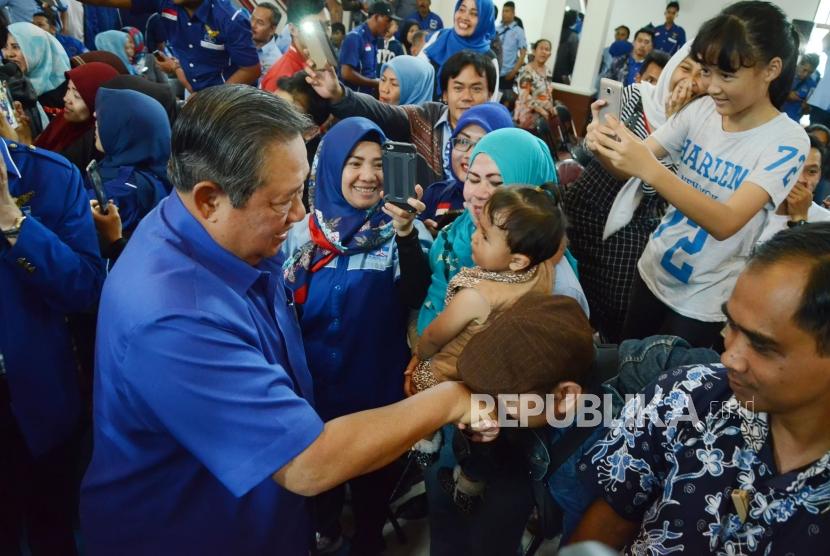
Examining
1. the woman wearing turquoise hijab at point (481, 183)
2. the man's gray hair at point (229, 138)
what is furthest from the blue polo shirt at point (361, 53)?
the man's gray hair at point (229, 138)

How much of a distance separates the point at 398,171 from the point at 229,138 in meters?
0.69

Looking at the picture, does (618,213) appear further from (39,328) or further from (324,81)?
(39,328)

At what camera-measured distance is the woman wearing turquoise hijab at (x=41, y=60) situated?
144 inches

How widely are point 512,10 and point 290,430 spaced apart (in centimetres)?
982

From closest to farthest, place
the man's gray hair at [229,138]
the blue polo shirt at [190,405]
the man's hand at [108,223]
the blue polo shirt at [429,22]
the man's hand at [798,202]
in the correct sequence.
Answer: the blue polo shirt at [190,405]
the man's gray hair at [229,138]
the man's hand at [108,223]
the man's hand at [798,202]
the blue polo shirt at [429,22]

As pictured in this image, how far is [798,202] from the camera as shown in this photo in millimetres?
2498

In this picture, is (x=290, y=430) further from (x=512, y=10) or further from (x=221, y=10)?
(x=512, y=10)

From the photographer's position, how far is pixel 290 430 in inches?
38.1

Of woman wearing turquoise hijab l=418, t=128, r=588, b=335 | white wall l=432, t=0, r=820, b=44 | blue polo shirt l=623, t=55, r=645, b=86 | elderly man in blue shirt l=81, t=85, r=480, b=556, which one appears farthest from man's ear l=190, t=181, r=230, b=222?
white wall l=432, t=0, r=820, b=44

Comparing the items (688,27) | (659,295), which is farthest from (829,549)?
(688,27)

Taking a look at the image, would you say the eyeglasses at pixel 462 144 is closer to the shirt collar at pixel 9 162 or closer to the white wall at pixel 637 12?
the shirt collar at pixel 9 162

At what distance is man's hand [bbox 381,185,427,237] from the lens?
A: 169 cm

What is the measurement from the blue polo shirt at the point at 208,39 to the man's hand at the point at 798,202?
3.38 m

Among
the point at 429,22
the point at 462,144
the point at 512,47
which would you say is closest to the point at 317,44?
the point at 462,144
